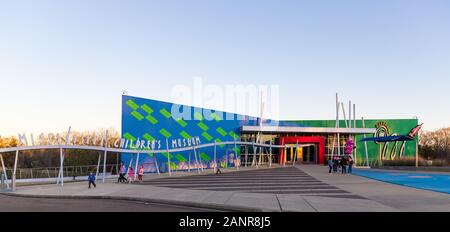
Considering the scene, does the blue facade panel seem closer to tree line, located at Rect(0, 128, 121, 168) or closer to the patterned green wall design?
tree line, located at Rect(0, 128, 121, 168)

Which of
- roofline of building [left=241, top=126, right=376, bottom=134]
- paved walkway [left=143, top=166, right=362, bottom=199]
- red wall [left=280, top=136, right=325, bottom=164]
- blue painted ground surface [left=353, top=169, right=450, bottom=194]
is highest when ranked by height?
roofline of building [left=241, top=126, right=376, bottom=134]

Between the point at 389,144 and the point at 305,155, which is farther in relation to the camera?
the point at 389,144

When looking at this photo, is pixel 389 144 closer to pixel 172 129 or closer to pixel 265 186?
pixel 172 129

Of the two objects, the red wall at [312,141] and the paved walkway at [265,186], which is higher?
Answer: the red wall at [312,141]

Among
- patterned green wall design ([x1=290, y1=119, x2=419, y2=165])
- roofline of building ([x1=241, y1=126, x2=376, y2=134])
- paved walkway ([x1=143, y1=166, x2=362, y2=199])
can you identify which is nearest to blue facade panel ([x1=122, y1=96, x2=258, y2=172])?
roofline of building ([x1=241, y1=126, x2=376, y2=134])

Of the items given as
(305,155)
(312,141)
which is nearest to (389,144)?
(305,155)

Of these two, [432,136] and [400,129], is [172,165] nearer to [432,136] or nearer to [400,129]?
[400,129]

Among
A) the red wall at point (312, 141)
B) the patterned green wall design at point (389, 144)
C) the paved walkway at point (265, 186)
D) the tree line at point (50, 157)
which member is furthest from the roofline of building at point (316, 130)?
the paved walkway at point (265, 186)

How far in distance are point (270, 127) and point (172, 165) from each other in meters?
23.9

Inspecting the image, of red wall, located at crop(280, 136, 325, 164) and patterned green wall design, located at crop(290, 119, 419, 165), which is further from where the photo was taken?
patterned green wall design, located at crop(290, 119, 419, 165)

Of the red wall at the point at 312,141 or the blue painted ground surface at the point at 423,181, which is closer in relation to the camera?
the blue painted ground surface at the point at 423,181

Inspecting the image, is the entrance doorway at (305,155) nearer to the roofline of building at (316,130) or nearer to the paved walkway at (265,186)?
the roofline of building at (316,130)

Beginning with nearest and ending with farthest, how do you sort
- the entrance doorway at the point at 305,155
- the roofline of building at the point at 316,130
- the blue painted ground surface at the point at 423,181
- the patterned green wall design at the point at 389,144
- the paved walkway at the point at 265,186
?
the paved walkway at the point at 265,186 < the blue painted ground surface at the point at 423,181 < the roofline of building at the point at 316,130 < the entrance doorway at the point at 305,155 < the patterned green wall design at the point at 389,144

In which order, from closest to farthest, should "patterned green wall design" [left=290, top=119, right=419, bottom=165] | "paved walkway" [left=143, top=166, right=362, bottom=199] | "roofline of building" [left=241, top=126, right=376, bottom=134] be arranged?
1. "paved walkway" [left=143, top=166, right=362, bottom=199]
2. "roofline of building" [left=241, top=126, right=376, bottom=134]
3. "patterned green wall design" [left=290, top=119, right=419, bottom=165]
